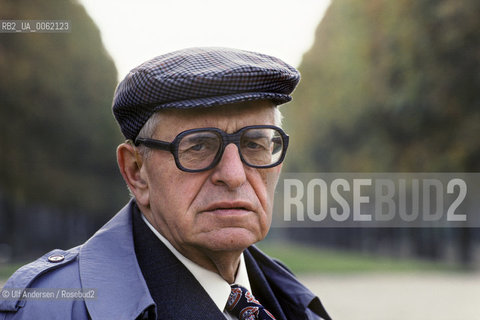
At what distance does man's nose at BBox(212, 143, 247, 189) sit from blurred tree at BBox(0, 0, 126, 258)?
1553 cm

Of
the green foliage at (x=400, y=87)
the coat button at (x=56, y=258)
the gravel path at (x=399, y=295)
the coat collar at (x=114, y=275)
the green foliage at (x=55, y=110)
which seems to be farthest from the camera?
the green foliage at (x=55, y=110)

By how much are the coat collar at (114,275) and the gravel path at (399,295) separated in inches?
357

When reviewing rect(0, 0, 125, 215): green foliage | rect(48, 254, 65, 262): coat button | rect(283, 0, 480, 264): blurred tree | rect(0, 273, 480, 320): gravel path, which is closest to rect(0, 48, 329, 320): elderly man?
rect(48, 254, 65, 262): coat button

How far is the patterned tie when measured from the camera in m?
2.68

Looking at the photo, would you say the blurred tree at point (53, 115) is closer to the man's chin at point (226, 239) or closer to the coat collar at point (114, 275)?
the coat collar at point (114, 275)

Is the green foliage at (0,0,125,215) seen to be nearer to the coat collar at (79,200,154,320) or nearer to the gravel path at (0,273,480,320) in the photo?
the gravel path at (0,273,480,320)

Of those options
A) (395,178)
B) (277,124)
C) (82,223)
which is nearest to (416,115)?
(395,178)

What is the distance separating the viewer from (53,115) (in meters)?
21.1

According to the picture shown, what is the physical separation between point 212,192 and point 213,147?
0.17 m

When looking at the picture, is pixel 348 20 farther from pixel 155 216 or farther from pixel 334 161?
pixel 155 216

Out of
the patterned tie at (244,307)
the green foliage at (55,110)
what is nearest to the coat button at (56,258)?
the patterned tie at (244,307)

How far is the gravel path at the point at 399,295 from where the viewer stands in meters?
12.1

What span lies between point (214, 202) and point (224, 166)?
5.7 inches

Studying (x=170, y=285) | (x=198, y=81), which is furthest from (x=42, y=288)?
(x=198, y=81)
